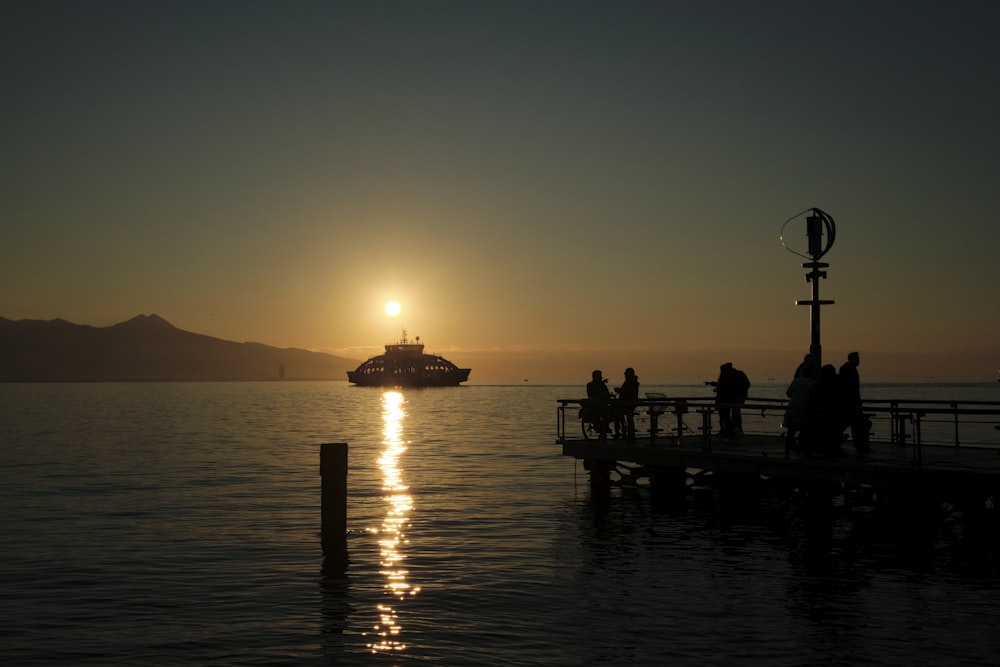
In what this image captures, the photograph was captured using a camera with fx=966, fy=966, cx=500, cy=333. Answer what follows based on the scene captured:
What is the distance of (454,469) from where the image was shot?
124 feet

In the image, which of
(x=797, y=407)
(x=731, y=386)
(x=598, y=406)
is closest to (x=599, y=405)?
(x=598, y=406)

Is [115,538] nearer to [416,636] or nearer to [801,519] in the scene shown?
[416,636]

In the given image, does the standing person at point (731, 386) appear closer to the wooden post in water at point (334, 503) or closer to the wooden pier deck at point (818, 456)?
the wooden pier deck at point (818, 456)

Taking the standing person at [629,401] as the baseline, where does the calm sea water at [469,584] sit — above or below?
below

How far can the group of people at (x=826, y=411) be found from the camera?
61.2ft

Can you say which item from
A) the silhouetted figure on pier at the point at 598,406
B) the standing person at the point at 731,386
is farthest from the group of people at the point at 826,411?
the silhouetted figure on pier at the point at 598,406

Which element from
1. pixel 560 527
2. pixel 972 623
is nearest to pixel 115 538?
pixel 560 527

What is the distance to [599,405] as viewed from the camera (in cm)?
2569

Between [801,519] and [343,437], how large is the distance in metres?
41.8

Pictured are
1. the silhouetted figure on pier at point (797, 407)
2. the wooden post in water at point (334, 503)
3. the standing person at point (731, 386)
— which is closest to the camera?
the wooden post in water at point (334, 503)

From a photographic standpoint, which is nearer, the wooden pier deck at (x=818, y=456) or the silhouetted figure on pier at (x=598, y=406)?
the wooden pier deck at (x=818, y=456)

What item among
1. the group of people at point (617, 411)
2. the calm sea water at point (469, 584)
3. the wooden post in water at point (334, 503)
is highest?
the group of people at point (617, 411)

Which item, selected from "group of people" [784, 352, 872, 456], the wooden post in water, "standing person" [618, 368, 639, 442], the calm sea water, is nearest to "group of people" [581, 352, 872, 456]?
"group of people" [784, 352, 872, 456]

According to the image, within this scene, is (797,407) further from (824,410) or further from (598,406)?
(598,406)
